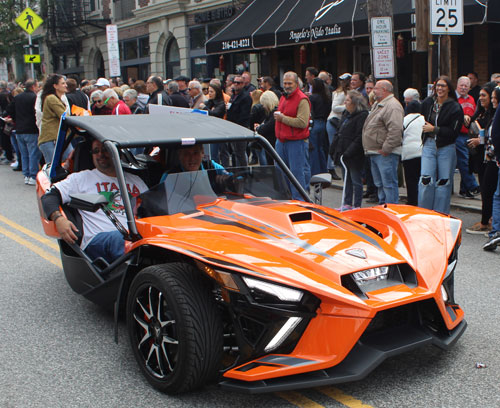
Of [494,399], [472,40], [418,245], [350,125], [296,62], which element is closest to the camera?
[494,399]

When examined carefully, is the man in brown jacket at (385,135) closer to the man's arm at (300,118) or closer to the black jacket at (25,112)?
the man's arm at (300,118)

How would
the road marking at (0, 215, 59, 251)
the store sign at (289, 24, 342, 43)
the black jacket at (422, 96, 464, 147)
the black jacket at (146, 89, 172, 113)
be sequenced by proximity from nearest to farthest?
the road marking at (0, 215, 59, 251), the black jacket at (422, 96, 464, 147), the black jacket at (146, 89, 172, 113), the store sign at (289, 24, 342, 43)

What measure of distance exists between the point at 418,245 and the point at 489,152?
3955 mm

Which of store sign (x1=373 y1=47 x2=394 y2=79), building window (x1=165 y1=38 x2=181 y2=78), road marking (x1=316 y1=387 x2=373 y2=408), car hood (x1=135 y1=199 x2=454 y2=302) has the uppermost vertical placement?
building window (x1=165 y1=38 x2=181 y2=78)

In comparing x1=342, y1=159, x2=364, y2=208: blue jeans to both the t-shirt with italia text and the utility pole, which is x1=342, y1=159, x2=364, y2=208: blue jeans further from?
the t-shirt with italia text

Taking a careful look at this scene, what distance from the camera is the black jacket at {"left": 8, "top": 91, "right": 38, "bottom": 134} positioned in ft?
41.4

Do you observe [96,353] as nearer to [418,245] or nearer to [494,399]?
[418,245]

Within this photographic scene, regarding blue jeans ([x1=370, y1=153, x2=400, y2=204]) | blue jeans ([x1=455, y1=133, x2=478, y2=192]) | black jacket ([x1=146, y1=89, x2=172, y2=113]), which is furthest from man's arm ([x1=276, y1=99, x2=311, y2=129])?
black jacket ([x1=146, y1=89, x2=172, y2=113])

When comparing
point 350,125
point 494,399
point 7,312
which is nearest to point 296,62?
point 350,125

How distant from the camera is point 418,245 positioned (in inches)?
148

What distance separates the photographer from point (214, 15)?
23188 mm

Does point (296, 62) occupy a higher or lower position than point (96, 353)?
higher

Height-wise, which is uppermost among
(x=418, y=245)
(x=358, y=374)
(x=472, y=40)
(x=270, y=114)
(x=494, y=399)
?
(x=472, y=40)

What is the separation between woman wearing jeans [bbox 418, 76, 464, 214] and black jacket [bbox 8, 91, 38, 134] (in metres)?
8.06
